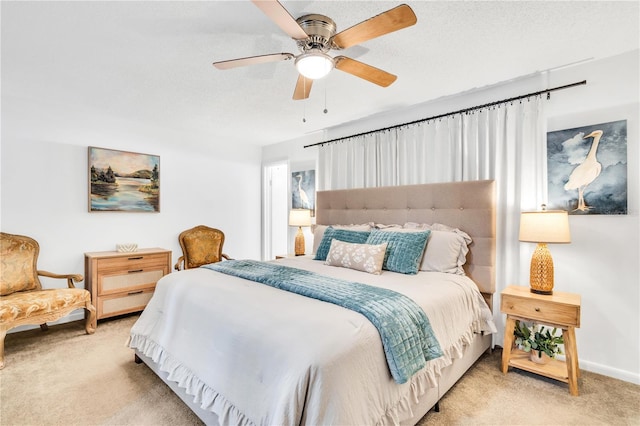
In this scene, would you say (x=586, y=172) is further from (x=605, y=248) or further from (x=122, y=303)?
(x=122, y=303)

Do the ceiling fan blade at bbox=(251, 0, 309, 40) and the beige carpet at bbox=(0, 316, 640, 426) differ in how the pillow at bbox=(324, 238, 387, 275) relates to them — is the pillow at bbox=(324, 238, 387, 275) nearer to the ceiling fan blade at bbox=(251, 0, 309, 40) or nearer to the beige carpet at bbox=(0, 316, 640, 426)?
the beige carpet at bbox=(0, 316, 640, 426)

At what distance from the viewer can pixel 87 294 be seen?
3232 millimetres

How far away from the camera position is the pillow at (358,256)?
2.67 meters

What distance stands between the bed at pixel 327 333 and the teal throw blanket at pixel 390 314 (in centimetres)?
1

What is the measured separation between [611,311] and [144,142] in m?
5.40

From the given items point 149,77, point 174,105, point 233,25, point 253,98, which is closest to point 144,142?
point 174,105

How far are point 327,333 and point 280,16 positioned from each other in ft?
5.12

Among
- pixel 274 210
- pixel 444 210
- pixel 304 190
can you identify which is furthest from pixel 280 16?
pixel 274 210

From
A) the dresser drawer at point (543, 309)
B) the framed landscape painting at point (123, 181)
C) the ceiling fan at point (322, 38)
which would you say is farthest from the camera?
the framed landscape painting at point (123, 181)

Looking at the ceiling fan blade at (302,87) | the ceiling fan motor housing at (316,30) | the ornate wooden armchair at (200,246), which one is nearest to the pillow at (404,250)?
the ceiling fan blade at (302,87)

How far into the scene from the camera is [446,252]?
108 inches

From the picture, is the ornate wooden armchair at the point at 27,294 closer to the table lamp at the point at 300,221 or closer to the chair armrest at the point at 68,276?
the chair armrest at the point at 68,276

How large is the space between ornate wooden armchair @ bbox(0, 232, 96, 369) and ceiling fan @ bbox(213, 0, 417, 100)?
281 centimetres

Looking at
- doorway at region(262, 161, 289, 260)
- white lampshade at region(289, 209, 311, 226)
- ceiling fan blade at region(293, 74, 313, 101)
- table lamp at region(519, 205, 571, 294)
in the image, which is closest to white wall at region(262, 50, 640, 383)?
table lamp at region(519, 205, 571, 294)
